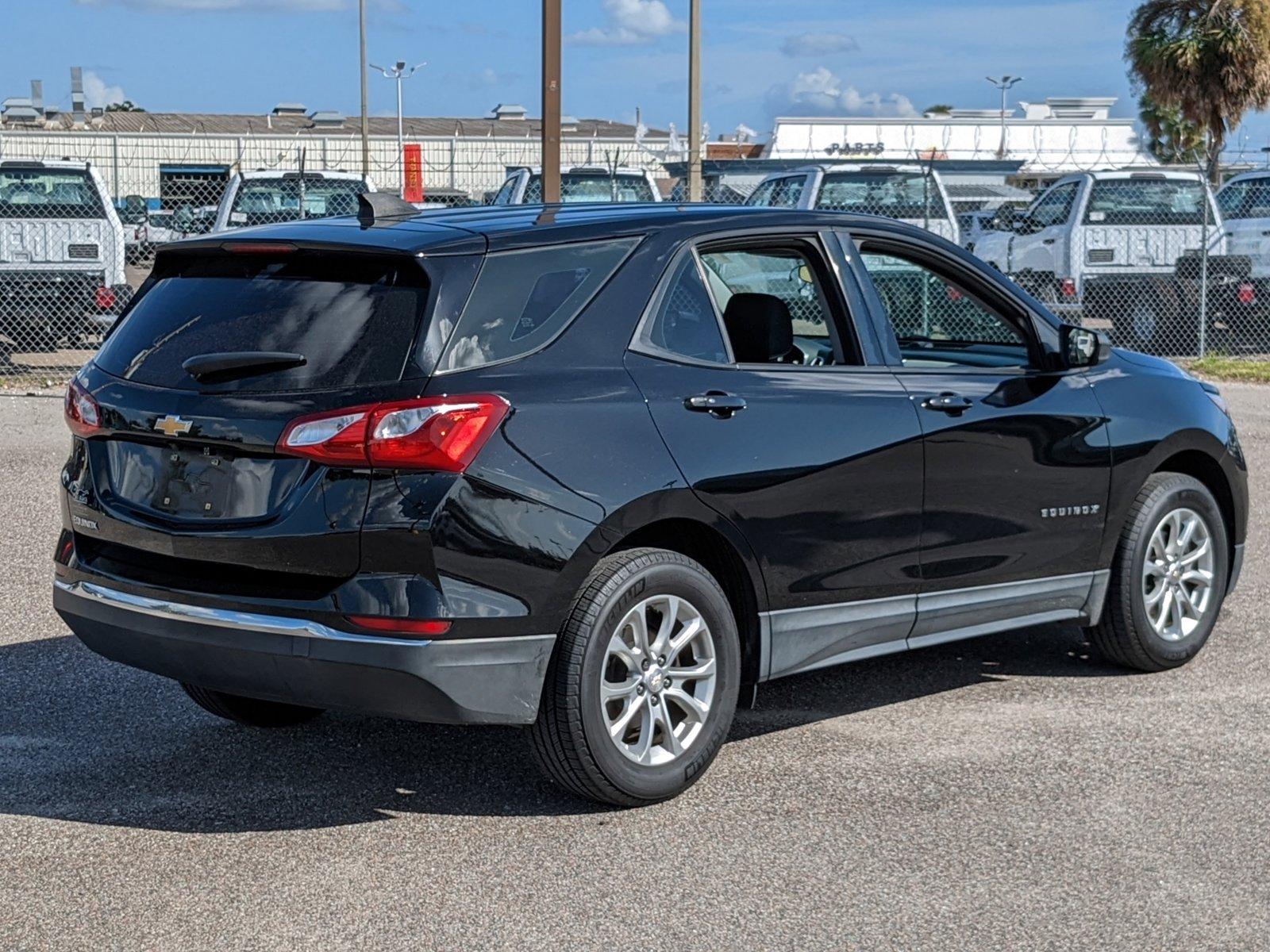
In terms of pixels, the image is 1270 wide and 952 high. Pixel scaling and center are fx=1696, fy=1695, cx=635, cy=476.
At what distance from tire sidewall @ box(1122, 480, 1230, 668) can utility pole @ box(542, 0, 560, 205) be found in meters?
6.35

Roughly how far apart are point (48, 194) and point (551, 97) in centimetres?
761

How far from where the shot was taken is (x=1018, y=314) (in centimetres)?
594

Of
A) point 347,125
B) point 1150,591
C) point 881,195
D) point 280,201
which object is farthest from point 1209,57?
point 347,125

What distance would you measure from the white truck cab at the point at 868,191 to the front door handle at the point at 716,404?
1391 cm

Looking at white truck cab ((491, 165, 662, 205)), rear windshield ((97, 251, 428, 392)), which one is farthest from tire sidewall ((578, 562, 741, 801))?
white truck cab ((491, 165, 662, 205))

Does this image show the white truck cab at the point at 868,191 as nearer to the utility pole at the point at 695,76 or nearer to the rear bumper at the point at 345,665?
the utility pole at the point at 695,76

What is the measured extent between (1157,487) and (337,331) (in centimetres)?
323

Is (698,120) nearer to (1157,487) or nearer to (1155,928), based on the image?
(1157,487)

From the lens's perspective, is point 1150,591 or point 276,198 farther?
point 276,198

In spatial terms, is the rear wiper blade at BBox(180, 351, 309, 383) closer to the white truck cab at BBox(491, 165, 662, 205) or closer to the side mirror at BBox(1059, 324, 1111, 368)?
the side mirror at BBox(1059, 324, 1111, 368)

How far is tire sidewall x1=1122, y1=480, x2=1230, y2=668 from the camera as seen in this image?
6.15 metres

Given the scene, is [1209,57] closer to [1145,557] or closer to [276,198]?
[276,198]

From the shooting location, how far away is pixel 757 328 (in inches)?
207

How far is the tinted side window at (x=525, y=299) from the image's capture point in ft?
14.7
